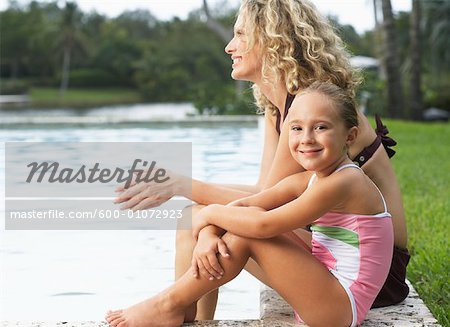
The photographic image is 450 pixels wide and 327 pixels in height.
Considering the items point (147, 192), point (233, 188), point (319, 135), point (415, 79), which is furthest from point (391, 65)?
point (319, 135)

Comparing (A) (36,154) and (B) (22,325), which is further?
(A) (36,154)

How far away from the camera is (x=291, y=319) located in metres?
2.30

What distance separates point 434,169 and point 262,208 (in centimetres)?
538

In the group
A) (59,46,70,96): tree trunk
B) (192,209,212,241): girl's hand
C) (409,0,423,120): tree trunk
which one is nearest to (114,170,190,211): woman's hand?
(192,209,212,241): girl's hand

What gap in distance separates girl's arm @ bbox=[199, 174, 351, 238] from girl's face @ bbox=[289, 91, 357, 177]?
5 cm

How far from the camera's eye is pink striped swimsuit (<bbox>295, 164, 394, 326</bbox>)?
2184 millimetres

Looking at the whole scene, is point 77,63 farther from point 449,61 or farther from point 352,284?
point 352,284

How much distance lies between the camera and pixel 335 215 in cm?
222

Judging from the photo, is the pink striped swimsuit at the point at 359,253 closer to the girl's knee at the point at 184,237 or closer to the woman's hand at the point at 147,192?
the girl's knee at the point at 184,237

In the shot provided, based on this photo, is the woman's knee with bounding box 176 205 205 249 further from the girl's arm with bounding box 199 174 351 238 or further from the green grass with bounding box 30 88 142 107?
the green grass with bounding box 30 88 142 107

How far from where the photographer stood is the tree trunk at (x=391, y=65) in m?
13.4

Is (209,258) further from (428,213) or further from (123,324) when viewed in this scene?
(428,213)

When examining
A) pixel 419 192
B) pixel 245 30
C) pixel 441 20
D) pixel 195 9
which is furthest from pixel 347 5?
pixel 245 30

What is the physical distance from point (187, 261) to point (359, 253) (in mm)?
595
